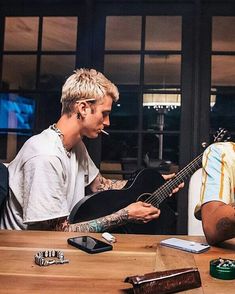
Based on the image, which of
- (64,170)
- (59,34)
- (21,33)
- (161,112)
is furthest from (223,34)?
(64,170)

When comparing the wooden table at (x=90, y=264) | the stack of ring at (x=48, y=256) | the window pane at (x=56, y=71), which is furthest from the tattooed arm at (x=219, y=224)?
the window pane at (x=56, y=71)

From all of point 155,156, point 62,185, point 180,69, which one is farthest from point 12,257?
point 180,69

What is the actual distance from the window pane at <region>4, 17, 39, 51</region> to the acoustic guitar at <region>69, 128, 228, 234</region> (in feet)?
4.99

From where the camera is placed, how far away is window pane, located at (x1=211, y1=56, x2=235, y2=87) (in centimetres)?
278

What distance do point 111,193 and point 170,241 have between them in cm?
80

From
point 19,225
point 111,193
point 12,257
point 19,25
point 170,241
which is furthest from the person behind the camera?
point 19,25

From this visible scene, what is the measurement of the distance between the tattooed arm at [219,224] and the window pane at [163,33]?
1.84 m

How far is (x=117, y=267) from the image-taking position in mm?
939

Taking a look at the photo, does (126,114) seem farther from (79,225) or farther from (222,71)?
(79,225)

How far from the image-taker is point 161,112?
279cm

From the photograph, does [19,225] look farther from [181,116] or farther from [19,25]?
[19,25]

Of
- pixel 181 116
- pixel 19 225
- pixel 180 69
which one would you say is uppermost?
pixel 180 69

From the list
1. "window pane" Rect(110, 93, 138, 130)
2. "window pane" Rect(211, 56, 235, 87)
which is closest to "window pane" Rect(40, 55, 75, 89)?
"window pane" Rect(110, 93, 138, 130)

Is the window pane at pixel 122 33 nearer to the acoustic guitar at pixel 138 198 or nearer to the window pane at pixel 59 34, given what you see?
the window pane at pixel 59 34
